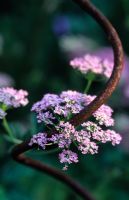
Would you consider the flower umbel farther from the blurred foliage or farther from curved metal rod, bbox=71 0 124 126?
the blurred foliage

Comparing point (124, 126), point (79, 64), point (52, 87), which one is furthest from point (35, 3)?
point (79, 64)

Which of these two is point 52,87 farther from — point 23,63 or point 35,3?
point 35,3

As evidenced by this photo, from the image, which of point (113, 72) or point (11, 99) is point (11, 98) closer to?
point (11, 99)

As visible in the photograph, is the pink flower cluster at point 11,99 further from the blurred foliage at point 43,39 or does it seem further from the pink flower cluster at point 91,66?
the blurred foliage at point 43,39

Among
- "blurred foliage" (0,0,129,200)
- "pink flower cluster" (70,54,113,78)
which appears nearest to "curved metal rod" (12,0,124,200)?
"pink flower cluster" (70,54,113,78)

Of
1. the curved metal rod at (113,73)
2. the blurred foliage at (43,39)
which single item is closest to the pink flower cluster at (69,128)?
the curved metal rod at (113,73)

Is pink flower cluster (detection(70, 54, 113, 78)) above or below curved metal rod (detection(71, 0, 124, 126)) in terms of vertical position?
above

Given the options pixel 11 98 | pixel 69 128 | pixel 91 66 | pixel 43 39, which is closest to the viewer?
pixel 69 128

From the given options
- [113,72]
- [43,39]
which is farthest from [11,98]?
[43,39]
